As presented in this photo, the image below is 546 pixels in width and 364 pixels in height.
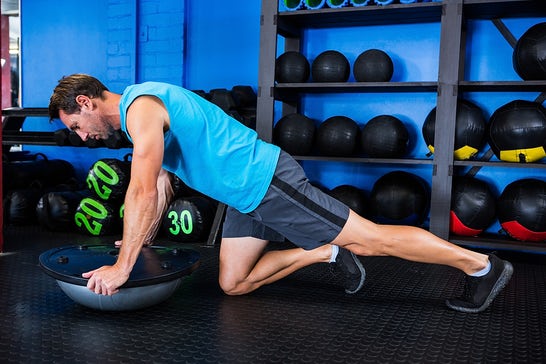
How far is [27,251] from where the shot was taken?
120 inches

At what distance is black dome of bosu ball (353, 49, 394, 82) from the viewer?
11.0ft

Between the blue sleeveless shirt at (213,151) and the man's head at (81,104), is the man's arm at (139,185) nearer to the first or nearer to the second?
the blue sleeveless shirt at (213,151)

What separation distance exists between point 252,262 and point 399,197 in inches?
57.0

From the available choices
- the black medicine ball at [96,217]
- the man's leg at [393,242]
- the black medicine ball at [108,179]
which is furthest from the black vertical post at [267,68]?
the man's leg at [393,242]

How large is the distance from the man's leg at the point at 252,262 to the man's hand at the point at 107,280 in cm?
57

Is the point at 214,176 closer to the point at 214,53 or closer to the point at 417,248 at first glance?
the point at 417,248

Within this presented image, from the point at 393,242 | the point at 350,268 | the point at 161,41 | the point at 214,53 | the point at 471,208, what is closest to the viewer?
the point at 393,242

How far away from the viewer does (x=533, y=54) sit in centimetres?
295

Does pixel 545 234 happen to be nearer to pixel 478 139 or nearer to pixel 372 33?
pixel 478 139

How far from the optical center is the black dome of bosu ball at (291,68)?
3.51 meters

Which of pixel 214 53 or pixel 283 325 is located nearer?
pixel 283 325

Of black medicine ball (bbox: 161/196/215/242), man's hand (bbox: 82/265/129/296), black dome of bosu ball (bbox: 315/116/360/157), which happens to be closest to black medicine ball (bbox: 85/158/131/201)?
black medicine ball (bbox: 161/196/215/242)

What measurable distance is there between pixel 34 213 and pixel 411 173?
9.08ft

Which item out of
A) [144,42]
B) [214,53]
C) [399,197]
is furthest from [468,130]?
[144,42]
